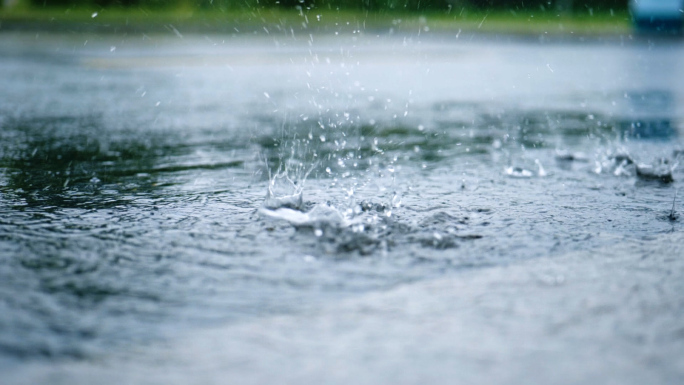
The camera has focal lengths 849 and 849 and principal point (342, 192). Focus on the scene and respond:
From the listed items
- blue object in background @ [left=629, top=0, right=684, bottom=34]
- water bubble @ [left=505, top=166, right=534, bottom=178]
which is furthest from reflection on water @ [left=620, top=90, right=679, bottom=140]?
blue object in background @ [left=629, top=0, right=684, bottom=34]

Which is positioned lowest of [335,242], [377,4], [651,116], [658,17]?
[335,242]

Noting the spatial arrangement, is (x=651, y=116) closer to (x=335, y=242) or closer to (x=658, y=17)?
(x=335, y=242)

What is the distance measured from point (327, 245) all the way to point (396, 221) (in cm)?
55

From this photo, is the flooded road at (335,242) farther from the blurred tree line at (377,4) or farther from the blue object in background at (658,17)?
the blurred tree line at (377,4)

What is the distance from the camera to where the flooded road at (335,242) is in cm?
244

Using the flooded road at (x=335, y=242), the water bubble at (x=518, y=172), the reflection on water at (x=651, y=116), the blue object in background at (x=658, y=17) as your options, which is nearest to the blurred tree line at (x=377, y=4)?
the blue object in background at (x=658, y=17)

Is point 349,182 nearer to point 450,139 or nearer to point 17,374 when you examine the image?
point 450,139

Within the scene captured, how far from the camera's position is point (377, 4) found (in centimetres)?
3341

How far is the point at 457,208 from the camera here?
4.38m

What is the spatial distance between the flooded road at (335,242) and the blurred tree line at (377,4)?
70.6 ft

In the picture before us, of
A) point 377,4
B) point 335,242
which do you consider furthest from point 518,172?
point 377,4

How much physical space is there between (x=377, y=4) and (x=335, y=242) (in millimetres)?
30769

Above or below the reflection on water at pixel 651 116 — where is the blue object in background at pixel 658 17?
above

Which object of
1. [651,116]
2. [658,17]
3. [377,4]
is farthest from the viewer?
[377,4]
